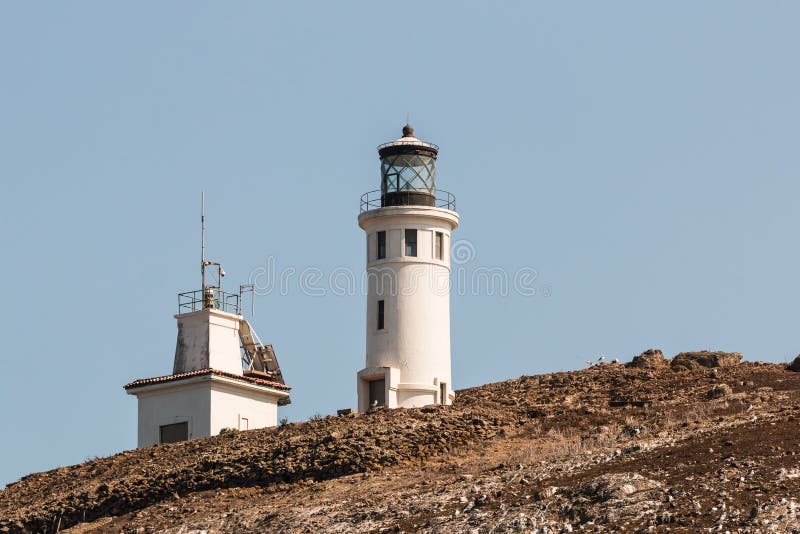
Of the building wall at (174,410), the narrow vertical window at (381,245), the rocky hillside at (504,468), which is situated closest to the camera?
the rocky hillside at (504,468)

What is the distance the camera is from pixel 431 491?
1366 inches

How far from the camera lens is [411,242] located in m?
47.5

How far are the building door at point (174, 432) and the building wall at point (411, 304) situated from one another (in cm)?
532

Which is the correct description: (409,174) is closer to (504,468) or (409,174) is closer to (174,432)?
(174,432)

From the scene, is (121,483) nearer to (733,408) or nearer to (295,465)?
(295,465)

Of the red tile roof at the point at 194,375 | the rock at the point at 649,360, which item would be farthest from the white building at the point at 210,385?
the rock at the point at 649,360

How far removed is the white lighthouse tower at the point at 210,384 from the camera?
4866 centimetres

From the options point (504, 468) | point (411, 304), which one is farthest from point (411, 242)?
point (504, 468)

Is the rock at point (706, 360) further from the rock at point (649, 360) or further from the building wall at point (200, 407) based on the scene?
the building wall at point (200, 407)

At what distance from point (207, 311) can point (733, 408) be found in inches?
691

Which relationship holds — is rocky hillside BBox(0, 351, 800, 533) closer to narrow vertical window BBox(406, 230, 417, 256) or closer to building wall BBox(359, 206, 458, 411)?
building wall BBox(359, 206, 458, 411)

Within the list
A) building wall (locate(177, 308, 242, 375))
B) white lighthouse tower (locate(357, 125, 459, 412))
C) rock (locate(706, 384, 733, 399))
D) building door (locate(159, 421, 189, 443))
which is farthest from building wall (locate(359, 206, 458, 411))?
rock (locate(706, 384, 733, 399))

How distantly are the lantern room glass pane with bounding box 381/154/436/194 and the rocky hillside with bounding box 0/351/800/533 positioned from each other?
19.4 ft

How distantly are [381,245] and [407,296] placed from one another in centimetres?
178
